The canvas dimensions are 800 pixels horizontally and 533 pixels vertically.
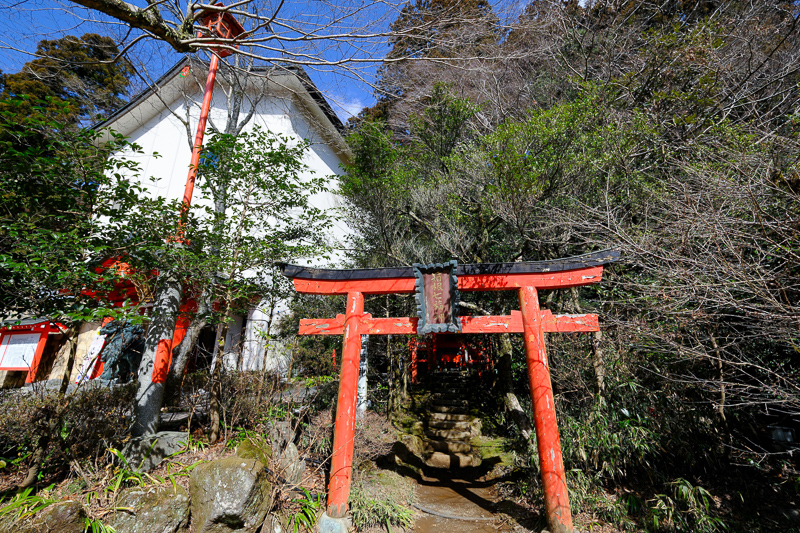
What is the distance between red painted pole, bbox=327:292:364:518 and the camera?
4.90 metres

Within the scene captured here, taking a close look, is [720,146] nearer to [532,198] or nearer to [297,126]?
[532,198]

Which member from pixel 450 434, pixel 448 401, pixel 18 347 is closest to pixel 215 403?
pixel 450 434

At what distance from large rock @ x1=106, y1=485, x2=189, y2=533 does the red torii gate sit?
1847mm

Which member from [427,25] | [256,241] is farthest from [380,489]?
[427,25]

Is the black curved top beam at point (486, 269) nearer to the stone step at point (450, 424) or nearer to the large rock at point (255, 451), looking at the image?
the large rock at point (255, 451)

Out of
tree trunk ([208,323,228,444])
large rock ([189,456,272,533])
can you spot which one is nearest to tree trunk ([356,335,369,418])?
tree trunk ([208,323,228,444])

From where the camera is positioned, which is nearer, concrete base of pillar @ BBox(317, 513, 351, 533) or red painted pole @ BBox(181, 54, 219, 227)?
concrete base of pillar @ BBox(317, 513, 351, 533)

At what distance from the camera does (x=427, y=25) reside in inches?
145

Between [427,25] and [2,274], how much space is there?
5.64 meters

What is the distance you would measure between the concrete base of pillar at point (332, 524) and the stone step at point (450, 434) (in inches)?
156

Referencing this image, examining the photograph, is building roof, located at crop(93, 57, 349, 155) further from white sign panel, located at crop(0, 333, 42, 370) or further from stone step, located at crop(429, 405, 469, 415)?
stone step, located at crop(429, 405, 469, 415)

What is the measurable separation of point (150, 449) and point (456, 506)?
16.5 feet

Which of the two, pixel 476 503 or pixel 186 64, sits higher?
pixel 186 64

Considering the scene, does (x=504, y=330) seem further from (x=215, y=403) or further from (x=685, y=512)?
(x=215, y=403)
